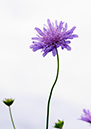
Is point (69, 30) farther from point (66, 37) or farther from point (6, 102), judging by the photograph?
point (6, 102)

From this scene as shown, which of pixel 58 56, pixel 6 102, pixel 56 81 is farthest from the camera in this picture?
pixel 6 102

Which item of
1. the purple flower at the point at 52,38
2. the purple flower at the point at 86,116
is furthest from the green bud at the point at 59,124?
the purple flower at the point at 52,38

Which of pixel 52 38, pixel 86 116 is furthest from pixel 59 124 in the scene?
pixel 52 38

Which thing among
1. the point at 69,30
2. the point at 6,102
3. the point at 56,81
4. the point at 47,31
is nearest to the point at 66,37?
the point at 69,30

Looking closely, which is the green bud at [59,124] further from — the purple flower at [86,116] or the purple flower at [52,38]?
the purple flower at [52,38]

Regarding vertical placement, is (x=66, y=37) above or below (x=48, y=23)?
below

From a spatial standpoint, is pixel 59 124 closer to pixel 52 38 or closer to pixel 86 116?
pixel 86 116

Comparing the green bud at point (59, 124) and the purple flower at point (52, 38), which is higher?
the purple flower at point (52, 38)

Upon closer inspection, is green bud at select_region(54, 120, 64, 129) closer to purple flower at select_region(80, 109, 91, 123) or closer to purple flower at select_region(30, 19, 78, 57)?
purple flower at select_region(80, 109, 91, 123)
